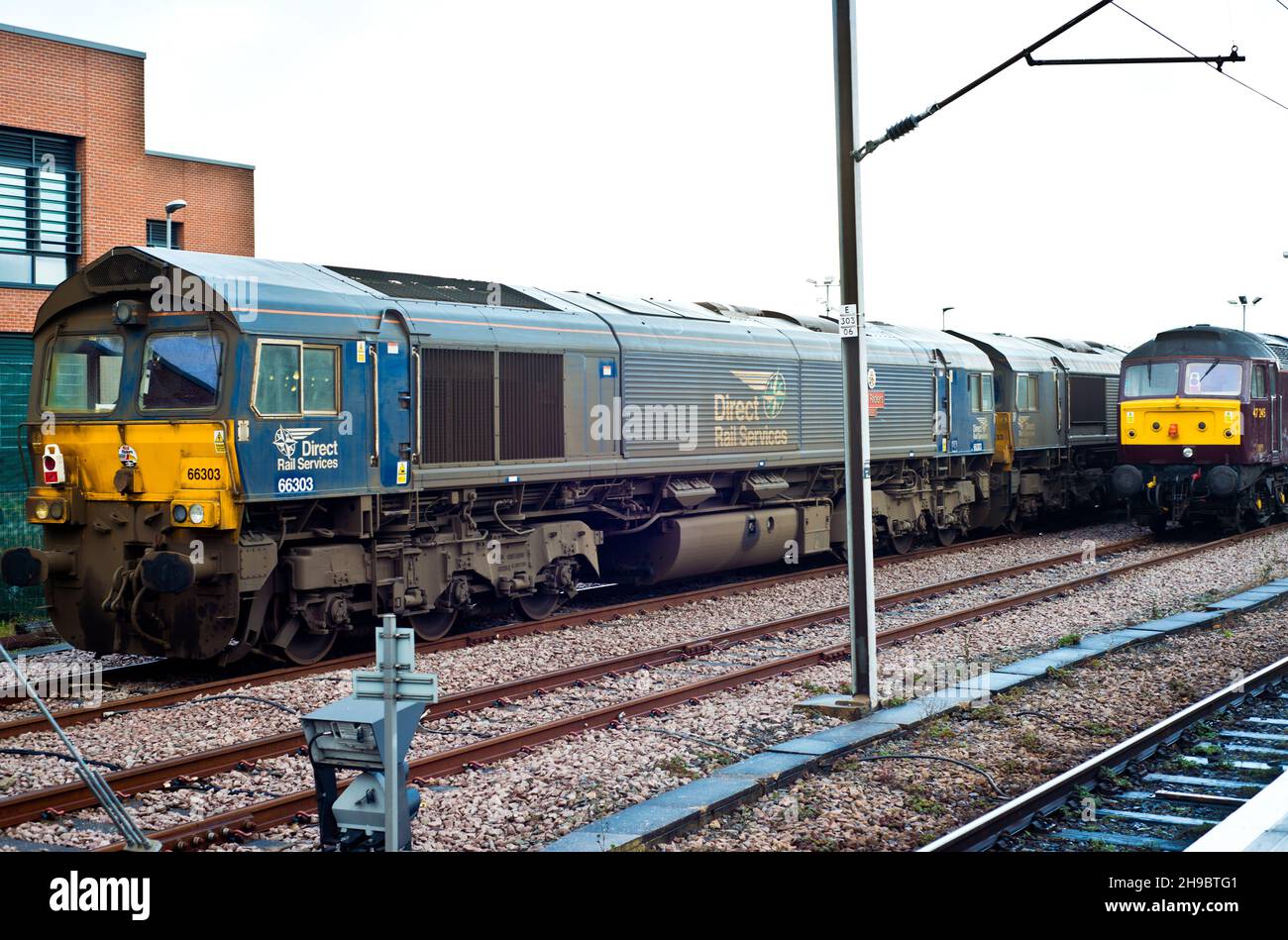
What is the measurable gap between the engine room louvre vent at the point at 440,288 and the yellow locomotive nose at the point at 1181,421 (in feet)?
46.9

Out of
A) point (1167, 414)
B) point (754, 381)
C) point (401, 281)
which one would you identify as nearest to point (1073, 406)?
point (1167, 414)

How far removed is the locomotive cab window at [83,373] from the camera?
11.9 meters

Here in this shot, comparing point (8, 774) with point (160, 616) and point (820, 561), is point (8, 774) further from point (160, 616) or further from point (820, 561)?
point (820, 561)

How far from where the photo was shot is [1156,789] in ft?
26.6

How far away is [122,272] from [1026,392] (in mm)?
18723

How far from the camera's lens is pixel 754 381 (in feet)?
57.9

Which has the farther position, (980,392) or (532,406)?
(980,392)

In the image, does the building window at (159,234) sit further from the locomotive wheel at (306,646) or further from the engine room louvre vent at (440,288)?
the locomotive wheel at (306,646)

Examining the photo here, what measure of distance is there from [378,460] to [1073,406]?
19.5m

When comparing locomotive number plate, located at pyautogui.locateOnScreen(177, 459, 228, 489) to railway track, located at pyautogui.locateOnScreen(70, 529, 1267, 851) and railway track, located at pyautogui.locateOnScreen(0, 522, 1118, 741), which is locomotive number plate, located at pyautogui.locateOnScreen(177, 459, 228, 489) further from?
railway track, located at pyautogui.locateOnScreen(70, 529, 1267, 851)

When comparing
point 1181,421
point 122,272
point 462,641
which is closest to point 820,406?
point 462,641

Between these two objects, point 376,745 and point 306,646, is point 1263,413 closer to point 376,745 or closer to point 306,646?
point 306,646

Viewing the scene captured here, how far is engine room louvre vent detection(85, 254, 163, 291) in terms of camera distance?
11.5 meters
